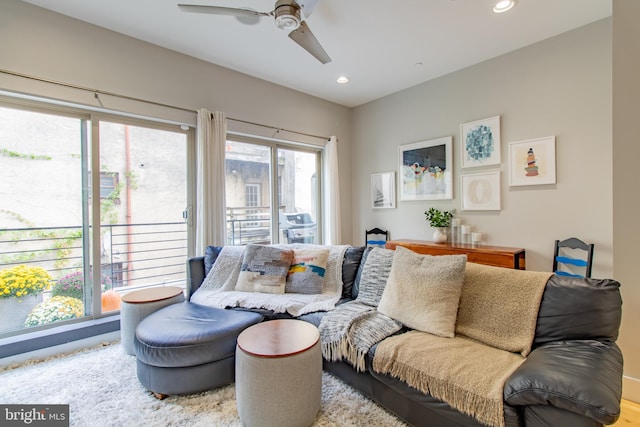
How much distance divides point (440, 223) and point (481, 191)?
57 cm

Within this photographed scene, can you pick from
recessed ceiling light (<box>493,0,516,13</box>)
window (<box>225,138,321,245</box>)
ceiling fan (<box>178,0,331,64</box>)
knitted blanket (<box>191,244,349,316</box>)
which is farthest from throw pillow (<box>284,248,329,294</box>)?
recessed ceiling light (<box>493,0,516,13</box>)

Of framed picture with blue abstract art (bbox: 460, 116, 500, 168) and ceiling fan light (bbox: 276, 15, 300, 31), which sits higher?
ceiling fan light (bbox: 276, 15, 300, 31)

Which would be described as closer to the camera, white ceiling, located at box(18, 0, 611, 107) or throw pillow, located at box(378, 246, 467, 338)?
throw pillow, located at box(378, 246, 467, 338)

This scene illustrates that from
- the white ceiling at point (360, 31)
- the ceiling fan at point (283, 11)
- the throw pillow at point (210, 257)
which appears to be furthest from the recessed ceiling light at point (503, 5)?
the throw pillow at point (210, 257)

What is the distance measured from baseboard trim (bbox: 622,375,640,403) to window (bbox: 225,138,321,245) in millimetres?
3387

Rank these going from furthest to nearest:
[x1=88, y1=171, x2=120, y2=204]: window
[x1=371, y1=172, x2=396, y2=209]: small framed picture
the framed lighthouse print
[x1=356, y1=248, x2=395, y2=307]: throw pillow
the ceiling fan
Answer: [x1=371, y1=172, x2=396, y2=209]: small framed picture
the framed lighthouse print
[x1=88, y1=171, x2=120, y2=204]: window
[x1=356, y1=248, x2=395, y2=307]: throw pillow
the ceiling fan

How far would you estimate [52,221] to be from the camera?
8.13ft

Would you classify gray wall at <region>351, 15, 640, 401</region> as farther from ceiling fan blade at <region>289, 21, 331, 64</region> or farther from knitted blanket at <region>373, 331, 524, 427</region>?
ceiling fan blade at <region>289, 21, 331, 64</region>

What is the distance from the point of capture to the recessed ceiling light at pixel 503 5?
2254 mm

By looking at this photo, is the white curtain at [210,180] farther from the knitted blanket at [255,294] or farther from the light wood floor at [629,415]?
the light wood floor at [629,415]

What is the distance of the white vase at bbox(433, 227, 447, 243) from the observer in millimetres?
3418

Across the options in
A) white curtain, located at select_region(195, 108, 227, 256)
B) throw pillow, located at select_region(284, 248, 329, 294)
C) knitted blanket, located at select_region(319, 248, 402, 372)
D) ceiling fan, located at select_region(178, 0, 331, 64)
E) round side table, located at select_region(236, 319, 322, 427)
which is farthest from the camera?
white curtain, located at select_region(195, 108, 227, 256)

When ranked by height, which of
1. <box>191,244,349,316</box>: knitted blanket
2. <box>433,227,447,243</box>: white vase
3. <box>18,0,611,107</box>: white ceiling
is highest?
<box>18,0,611,107</box>: white ceiling

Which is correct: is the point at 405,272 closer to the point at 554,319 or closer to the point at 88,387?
the point at 554,319
